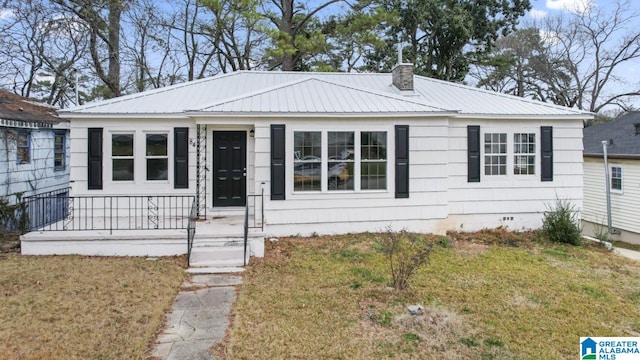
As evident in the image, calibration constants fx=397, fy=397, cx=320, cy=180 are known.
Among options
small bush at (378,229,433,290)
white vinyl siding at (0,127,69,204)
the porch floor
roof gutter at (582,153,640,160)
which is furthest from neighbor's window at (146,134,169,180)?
roof gutter at (582,153,640,160)

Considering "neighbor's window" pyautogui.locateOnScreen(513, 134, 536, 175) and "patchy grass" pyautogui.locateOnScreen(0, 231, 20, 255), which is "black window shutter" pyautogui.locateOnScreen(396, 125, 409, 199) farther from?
"patchy grass" pyautogui.locateOnScreen(0, 231, 20, 255)

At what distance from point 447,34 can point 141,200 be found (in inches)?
786

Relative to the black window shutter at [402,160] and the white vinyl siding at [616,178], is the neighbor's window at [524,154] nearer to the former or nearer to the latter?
the black window shutter at [402,160]

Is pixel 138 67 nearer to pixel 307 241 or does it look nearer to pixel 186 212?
pixel 186 212

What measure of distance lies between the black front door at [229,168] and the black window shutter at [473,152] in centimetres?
597

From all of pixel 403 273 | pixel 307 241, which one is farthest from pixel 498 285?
pixel 307 241

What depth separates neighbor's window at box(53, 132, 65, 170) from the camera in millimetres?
13977

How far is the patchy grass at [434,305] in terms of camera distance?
4531mm

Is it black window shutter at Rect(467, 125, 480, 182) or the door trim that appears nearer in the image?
the door trim

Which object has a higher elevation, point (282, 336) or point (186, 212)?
point (186, 212)

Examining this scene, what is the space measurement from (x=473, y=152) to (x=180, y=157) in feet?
25.2

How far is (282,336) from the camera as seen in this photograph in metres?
4.73

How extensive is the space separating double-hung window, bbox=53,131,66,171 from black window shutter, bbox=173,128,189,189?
6.91 meters

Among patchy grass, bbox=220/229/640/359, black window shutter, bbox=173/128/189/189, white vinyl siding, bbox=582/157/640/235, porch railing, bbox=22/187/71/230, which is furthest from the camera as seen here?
white vinyl siding, bbox=582/157/640/235
